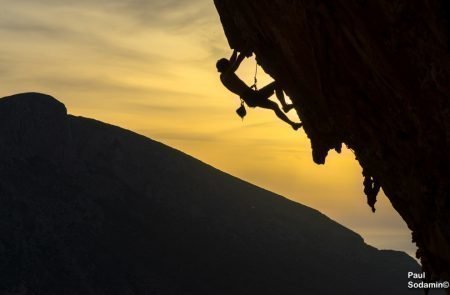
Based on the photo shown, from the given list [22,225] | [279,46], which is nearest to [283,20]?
[279,46]

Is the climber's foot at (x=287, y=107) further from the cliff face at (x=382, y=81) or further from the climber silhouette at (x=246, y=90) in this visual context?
the cliff face at (x=382, y=81)

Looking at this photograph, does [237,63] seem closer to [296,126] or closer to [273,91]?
[273,91]

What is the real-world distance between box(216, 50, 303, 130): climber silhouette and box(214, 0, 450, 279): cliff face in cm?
104

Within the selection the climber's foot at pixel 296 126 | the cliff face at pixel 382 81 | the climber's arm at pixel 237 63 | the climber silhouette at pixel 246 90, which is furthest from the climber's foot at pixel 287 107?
the climber's arm at pixel 237 63

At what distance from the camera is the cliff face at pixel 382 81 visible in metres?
11.2

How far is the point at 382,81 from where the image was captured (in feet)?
40.3

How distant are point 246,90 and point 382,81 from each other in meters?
5.00

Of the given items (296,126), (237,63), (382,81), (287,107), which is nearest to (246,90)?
(237,63)

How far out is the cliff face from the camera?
11.2 meters

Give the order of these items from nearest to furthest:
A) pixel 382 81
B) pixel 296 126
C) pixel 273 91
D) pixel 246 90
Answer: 1. pixel 382 81
2. pixel 246 90
3. pixel 273 91
4. pixel 296 126

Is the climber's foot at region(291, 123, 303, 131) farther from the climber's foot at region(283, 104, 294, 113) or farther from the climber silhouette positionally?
the climber's foot at region(283, 104, 294, 113)

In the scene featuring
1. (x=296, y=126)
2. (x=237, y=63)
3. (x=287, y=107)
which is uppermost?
(x=237, y=63)

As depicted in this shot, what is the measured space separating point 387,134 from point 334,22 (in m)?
2.23

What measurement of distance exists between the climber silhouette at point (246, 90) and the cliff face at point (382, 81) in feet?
3.41
